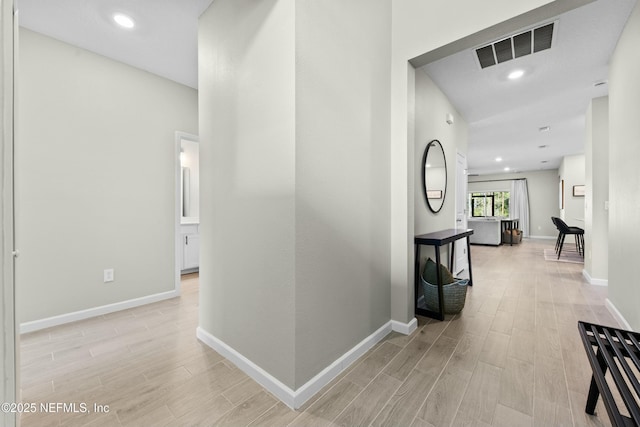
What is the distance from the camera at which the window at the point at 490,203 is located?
10.5 meters

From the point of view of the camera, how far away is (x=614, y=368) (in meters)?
1.00

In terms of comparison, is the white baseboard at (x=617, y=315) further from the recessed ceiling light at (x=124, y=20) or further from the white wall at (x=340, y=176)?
the recessed ceiling light at (x=124, y=20)

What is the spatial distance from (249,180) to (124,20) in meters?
1.90

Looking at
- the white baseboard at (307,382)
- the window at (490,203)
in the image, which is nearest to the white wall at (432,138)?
the white baseboard at (307,382)

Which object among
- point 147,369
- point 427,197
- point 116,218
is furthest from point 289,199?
point 116,218

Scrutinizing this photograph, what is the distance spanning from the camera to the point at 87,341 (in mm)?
2086

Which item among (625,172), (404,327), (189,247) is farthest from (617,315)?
(189,247)

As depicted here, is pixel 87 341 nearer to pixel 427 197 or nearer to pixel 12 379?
pixel 12 379

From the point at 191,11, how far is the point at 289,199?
74.8 inches

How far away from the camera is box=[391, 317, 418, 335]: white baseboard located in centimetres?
213

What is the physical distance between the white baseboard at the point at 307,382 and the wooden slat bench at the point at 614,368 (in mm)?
1109

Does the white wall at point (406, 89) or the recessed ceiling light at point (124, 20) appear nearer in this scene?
the white wall at point (406, 89)

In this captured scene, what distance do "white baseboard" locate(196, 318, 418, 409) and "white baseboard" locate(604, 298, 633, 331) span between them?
5.77 feet

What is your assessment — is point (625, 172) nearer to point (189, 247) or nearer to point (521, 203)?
point (189, 247)
